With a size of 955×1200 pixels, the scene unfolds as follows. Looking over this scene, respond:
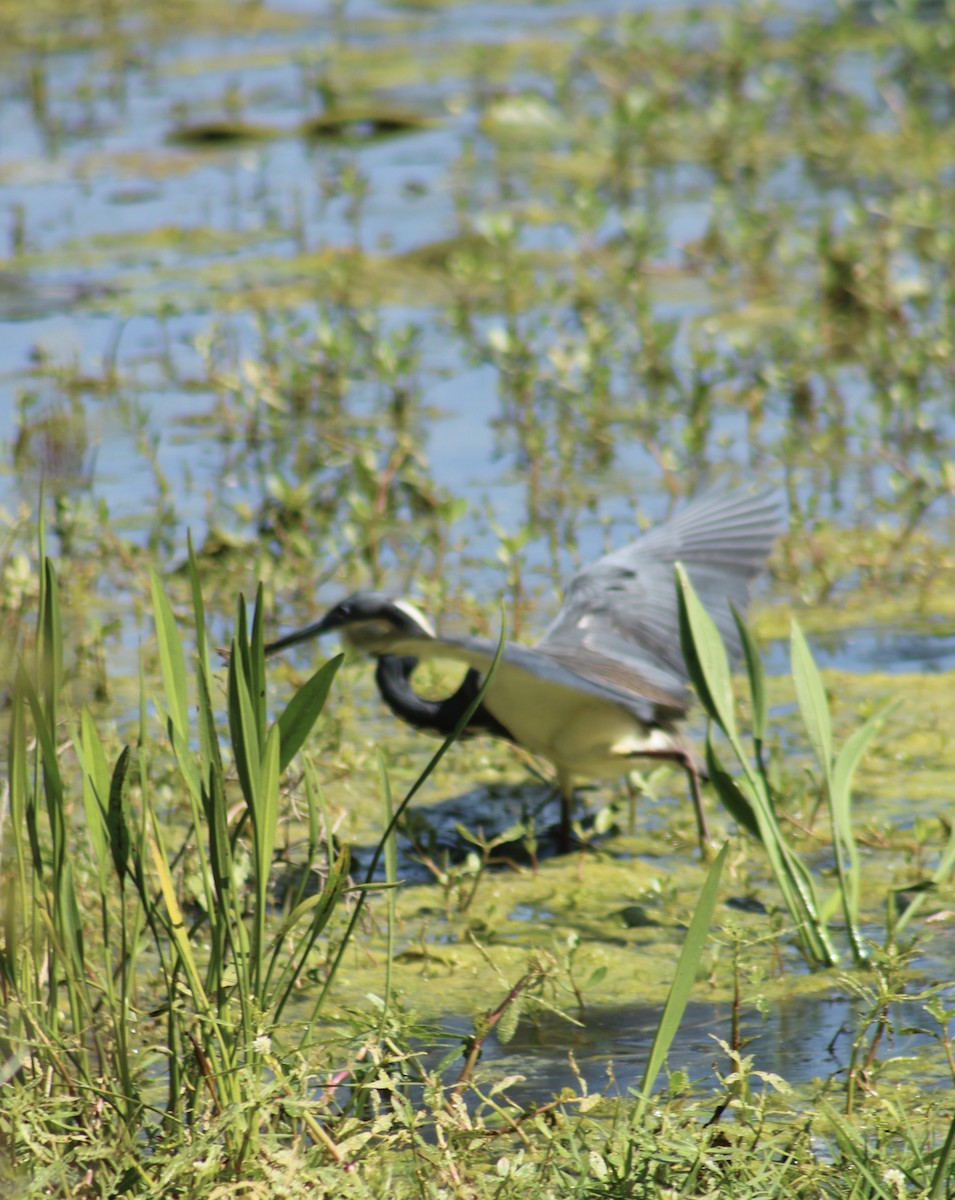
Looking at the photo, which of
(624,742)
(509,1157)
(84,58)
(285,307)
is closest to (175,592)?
(624,742)

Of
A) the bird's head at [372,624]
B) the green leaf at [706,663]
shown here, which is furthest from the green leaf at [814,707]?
the bird's head at [372,624]

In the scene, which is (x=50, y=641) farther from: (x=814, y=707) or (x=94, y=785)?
(x=814, y=707)

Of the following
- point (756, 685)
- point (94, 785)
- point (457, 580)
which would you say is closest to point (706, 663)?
point (756, 685)

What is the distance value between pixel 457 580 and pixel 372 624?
1749 mm

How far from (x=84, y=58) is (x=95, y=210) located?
3.34 metres

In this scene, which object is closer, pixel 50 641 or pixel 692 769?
pixel 50 641

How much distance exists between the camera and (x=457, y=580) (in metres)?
5.68

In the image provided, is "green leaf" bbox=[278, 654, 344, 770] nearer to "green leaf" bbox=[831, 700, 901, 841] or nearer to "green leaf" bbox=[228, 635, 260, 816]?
"green leaf" bbox=[228, 635, 260, 816]

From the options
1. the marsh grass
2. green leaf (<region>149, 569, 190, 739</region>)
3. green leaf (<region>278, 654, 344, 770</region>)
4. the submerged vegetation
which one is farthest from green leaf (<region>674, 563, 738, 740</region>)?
green leaf (<region>149, 569, 190, 739</region>)

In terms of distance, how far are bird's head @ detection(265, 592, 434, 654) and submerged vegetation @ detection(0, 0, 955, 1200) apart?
0.26 metres

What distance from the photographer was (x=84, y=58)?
12297 millimetres

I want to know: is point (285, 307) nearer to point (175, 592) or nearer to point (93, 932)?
point (175, 592)

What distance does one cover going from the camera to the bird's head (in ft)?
12.6

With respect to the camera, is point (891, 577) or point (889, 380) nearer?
point (891, 577)
